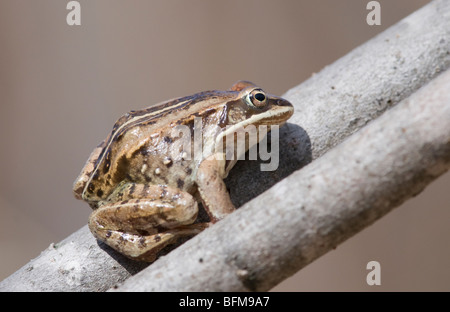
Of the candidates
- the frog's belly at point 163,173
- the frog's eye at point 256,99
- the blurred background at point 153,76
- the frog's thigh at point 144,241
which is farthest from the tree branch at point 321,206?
the blurred background at point 153,76

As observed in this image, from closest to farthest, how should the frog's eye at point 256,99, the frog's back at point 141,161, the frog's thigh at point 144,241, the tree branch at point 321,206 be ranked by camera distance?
the tree branch at point 321,206, the frog's thigh at point 144,241, the frog's back at point 141,161, the frog's eye at point 256,99

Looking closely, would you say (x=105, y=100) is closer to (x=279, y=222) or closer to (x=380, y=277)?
(x=380, y=277)

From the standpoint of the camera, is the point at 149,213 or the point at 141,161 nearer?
the point at 149,213

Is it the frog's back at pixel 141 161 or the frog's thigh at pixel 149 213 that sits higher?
the frog's back at pixel 141 161

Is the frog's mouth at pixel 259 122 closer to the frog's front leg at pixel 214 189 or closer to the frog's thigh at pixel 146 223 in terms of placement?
the frog's front leg at pixel 214 189

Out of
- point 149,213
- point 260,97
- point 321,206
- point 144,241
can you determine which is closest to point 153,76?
point 260,97

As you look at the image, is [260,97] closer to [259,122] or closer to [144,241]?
[259,122]

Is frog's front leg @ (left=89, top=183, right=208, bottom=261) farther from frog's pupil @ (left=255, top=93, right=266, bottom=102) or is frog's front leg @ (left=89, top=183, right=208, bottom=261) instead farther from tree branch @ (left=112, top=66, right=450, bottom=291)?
frog's pupil @ (left=255, top=93, right=266, bottom=102)
